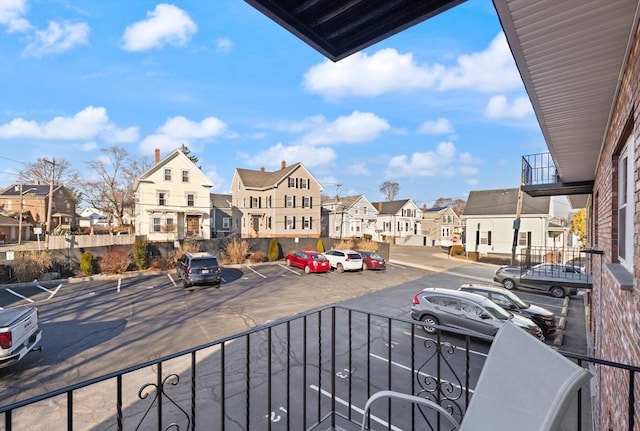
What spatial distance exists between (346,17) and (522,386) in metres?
2.26

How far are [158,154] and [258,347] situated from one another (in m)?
23.0

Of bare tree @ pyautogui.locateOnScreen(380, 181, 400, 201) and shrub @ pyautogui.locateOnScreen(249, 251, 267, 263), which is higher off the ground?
bare tree @ pyautogui.locateOnScreen(380, 181, 400, 201)

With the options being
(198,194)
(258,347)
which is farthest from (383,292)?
(198,194)

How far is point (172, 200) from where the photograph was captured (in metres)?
24.4

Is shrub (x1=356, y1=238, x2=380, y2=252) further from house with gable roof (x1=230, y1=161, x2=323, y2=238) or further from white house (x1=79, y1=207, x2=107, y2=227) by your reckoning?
white house (x1=79, y1=207, x2=107, y2=227)

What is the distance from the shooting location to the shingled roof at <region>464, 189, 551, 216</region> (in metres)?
23.6

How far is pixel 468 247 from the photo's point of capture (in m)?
26.2

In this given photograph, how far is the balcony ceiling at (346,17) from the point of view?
5.78ft

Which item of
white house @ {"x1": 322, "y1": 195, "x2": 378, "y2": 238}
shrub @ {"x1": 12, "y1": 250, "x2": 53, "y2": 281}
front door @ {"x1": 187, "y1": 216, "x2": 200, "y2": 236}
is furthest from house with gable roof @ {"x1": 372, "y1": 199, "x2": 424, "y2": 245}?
shrub @ {"x1": 12, "y1": 250, "x2": 53, "y2": 281}

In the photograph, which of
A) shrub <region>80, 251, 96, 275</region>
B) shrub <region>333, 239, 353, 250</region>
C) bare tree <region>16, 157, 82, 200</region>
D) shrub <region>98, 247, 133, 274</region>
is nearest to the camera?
shrub <region>80, 251, 96, 275</region>

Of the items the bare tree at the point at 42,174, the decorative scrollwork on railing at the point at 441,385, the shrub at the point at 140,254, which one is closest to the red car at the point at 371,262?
the decorative scrollwork on railing at the point at 441,385

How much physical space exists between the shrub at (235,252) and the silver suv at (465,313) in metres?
13.0

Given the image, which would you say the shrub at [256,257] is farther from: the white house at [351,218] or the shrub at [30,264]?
the white house at [351,218]

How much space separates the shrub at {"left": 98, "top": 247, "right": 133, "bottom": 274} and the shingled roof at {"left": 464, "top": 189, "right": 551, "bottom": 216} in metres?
25.8
